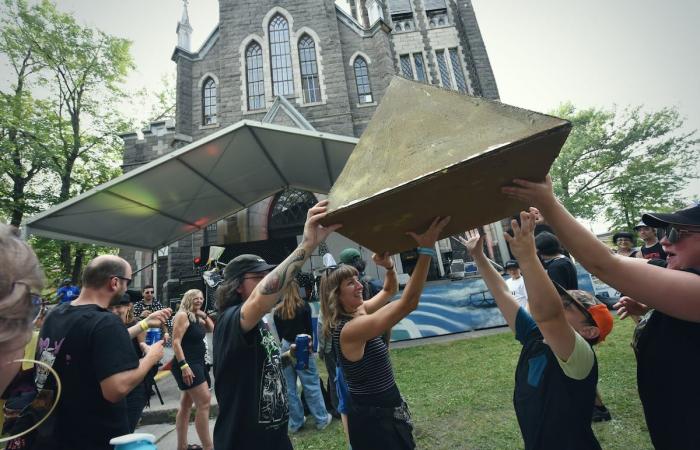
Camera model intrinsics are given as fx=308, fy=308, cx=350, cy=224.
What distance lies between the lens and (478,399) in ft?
14.4

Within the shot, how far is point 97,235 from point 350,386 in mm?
9555

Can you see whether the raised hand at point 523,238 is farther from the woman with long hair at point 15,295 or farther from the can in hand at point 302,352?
the can in hand at point 302,352

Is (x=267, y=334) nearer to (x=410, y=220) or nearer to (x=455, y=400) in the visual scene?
(x=410, y=220)

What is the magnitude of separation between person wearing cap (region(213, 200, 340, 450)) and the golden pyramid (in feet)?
1.70

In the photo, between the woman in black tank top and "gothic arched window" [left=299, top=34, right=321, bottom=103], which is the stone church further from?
the woman in black tank top

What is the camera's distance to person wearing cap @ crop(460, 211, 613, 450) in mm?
1491

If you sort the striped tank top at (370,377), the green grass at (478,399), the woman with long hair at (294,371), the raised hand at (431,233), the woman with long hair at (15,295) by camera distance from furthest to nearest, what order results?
the woman with long hair at (294,371) → the green grass at (478,399) → the striped tank top at (370,377) → the raised hand at (431,233) → the woman with long hair at (15,295)

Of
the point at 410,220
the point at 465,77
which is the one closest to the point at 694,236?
the point at 410,220

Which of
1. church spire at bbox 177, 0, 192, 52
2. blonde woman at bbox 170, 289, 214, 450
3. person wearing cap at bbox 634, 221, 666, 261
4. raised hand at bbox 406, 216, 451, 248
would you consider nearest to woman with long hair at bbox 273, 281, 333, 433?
blonde woman at bbox 170, 289, 214, 450

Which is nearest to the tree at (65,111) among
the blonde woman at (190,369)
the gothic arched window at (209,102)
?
the gothic arched window at (209,102)

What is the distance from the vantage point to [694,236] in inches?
53.6

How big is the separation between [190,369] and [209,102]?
14.5 metres

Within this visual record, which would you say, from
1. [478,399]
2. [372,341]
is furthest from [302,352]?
[478,399]

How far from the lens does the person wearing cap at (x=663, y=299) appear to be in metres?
1.14
